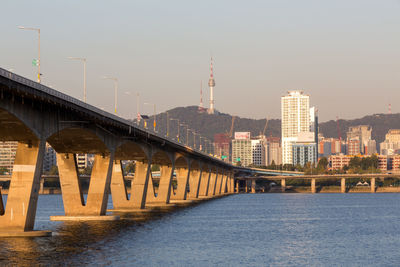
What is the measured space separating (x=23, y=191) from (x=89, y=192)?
26.7 m

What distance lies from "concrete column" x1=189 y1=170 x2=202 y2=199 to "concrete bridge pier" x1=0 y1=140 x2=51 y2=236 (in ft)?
391

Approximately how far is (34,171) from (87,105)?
12693mm

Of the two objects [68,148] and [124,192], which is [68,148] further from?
[124,192]

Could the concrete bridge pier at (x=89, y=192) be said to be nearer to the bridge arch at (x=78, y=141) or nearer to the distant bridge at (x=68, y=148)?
the distant bridge at (x=68, y=148)

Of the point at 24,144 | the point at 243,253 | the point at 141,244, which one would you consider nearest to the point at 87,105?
the point at 24,144

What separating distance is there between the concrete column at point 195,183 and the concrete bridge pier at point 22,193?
391ft

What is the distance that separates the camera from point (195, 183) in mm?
187000

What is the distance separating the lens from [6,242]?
6003cm

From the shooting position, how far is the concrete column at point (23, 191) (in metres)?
63.4

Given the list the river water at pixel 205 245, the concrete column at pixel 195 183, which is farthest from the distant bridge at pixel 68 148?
the concrete column at pixel 195 183

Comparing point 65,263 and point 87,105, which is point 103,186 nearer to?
point 87,105

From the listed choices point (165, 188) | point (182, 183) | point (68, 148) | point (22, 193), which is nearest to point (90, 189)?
point (68, 148)

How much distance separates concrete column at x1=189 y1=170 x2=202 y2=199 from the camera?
600 feet

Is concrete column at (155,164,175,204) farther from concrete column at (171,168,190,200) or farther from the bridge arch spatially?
the bridge arch
